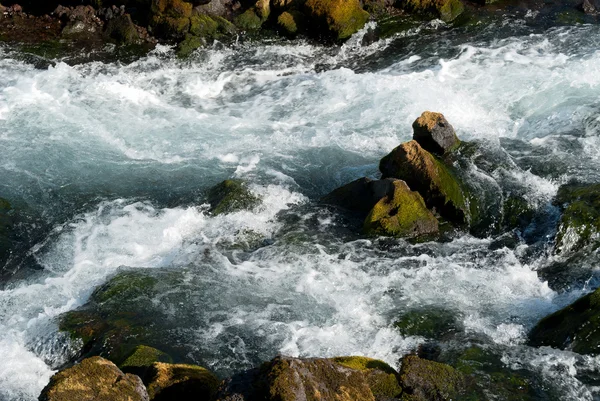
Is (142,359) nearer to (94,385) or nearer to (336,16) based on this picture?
(94,385)

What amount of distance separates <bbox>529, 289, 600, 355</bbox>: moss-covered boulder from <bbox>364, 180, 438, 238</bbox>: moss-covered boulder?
95.8 inches

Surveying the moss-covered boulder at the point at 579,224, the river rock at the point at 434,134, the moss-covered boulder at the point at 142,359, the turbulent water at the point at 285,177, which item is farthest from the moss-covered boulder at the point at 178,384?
the river rock at the point at 434,134

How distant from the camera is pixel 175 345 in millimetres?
7992

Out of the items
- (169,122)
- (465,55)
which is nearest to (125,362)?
(169,122)

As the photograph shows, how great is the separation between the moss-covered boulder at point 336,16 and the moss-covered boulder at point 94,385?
1203cm

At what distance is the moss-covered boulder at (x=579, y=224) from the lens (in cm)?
968

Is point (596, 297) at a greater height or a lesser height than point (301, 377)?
lesser

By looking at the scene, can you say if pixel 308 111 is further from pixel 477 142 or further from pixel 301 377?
pixel 301 377

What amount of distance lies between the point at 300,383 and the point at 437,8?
548 inches

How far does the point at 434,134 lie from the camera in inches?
447

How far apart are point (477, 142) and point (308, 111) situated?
3.37 m

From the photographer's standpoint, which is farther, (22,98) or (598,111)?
(22,98)

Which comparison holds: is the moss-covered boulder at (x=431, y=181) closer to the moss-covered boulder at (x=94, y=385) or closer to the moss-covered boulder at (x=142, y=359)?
the moss-covered boulder at (x=142, y=359)

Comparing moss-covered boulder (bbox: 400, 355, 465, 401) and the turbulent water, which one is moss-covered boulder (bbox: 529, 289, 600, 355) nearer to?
the turbulent water
